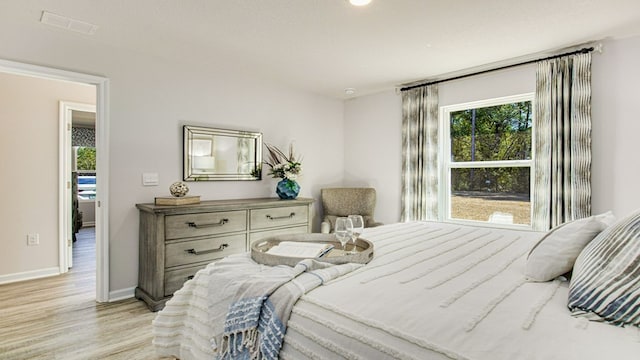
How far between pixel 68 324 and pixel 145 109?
1917 millimetres

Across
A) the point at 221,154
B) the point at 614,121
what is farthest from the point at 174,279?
the point at 614,121

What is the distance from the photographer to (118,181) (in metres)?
3.05

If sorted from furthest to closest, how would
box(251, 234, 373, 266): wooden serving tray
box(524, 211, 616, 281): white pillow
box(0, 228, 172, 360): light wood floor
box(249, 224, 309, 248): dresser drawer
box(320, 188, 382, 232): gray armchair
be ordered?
box(320, 188, 382, 232): gray armchair
box(249, 224, 309, 248): dresser drawer
box(0, 228, 172, 360): light wood floor
box(251, 234, 373, 266): wooden serving tray
box(524, 211, 616, 281): white pillow

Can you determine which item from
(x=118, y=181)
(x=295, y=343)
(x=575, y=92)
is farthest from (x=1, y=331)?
(x=575, y=92)

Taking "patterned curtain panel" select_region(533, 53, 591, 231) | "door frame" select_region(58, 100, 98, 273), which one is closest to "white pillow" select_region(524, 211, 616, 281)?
"patterned curtain panel" select_region(533, 53, 591, 231)

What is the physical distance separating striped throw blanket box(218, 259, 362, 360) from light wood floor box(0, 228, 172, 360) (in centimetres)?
129

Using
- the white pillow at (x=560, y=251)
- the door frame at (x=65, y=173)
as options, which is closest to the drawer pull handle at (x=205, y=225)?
the door frame at (x=65, y=173)

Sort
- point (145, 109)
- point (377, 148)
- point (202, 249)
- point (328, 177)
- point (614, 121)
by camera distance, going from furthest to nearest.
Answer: point (328, 177)
point (377, 148)
point (145, 109)
point (202, 249)
point (614, 121)

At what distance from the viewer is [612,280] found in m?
0.95

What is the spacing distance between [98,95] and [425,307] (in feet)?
10.7

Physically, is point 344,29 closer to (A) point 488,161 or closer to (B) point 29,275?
(A) point 488,161

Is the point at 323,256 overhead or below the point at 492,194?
below

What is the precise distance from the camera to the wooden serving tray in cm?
146

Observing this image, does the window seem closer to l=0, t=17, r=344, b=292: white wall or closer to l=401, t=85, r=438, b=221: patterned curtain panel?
l=401, t=85, r=438, b=221: patterned curtain panel
